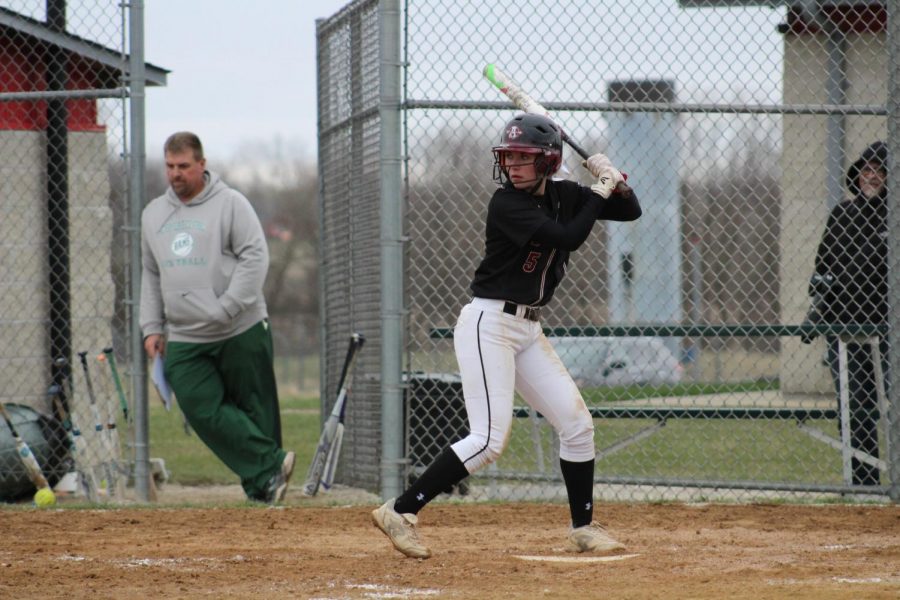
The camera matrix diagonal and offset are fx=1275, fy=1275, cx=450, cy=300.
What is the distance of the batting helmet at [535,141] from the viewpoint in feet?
16.1

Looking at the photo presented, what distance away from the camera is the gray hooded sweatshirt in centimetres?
705

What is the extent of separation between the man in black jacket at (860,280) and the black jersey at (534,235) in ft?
7.77

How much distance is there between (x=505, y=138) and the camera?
495 centimetres

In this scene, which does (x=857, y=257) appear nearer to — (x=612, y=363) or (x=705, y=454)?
(x=705, y=454)

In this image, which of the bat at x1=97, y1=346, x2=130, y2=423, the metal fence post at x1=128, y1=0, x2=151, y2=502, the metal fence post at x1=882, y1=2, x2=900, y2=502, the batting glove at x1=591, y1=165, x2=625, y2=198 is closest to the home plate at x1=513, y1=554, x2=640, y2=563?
the batting glove at x1=591, y1=165, x2=625, y2=198

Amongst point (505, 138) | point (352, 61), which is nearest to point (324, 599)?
point (505, 138)

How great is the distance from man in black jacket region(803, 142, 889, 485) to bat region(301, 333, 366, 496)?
8.48 ft

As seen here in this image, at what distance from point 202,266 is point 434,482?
2622 mm

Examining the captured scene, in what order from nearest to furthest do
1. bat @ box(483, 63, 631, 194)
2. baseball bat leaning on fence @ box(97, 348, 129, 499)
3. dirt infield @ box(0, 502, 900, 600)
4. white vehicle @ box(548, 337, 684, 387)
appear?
dirt infield @ box(0, 502, 900, 600) < bat @ box(483, 63, 631, 194) < baseball bat leaning on fence @ box(97, 348, 129, 499) < white vehicle @ box(548, 337, 684, 387)

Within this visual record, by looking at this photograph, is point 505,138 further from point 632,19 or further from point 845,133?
point 845,133

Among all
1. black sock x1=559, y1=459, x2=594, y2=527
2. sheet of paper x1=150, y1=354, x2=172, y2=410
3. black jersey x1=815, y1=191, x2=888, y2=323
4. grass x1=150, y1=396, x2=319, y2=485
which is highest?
black jersey x1=815, y1=191, x2=888, y2=323

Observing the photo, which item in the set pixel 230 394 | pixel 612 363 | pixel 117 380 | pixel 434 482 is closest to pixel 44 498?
pixel 117 380

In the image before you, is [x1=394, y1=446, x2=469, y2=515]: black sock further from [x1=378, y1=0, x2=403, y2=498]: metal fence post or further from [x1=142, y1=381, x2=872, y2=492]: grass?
[x1=142, y1=381, x2=872, y2=492]: grass

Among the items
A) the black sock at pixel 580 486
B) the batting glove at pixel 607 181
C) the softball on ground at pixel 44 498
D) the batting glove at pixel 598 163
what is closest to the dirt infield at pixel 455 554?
the black sock at pixel 580 486
